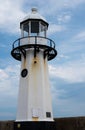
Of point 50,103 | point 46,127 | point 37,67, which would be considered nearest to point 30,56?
point 37,67

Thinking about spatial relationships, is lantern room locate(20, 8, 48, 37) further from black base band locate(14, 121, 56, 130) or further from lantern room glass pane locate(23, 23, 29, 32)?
black base band locate(14, 121, 56, 130)

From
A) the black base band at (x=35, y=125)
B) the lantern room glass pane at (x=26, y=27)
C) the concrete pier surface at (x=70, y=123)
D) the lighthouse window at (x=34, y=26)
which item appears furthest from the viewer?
the lantern room glass pane at (x=26, y=27)

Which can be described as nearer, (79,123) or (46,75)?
(79,123)

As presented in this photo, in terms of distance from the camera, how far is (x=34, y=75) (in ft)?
62.4

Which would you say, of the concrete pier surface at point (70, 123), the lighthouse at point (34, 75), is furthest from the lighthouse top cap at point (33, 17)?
the concrete pier surface at point (70, 123)

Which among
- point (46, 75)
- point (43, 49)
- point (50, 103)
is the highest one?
point (43, 49)

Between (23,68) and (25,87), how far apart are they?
1257mm

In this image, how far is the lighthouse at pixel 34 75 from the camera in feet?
59.8

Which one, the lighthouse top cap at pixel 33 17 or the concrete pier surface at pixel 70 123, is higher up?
the lighthouse top cap at pixel 33 17

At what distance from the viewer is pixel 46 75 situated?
64.2 ft

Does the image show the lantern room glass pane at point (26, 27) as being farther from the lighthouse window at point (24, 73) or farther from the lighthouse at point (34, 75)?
the lighthouse window at point (24, 73)

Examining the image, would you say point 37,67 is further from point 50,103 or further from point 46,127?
point 46,127

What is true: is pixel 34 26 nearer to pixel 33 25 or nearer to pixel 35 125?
pixel 33 25

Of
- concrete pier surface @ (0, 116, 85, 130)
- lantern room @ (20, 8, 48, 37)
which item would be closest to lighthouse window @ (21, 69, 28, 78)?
lantern room @ (20, 8, 48, 37)
